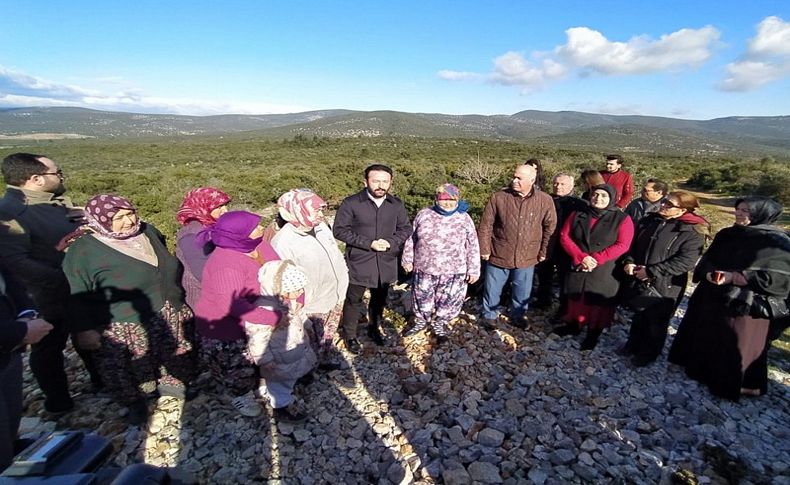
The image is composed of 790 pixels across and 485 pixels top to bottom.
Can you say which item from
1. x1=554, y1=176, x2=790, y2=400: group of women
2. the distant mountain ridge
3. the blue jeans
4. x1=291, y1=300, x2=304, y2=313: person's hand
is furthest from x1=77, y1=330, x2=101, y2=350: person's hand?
the distant mountain ridge

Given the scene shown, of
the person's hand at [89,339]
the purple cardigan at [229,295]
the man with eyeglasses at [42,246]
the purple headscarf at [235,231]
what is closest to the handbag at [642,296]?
the purple cardigan at [229,295]

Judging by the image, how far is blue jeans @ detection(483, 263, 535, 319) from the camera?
4023mm

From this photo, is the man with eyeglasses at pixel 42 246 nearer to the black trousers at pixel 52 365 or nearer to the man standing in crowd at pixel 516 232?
the black trousers at pixel 52 365

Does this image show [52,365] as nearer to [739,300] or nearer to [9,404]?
[9,404]

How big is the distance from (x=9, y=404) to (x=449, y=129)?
112215mm

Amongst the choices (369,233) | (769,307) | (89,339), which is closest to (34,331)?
(89,339)

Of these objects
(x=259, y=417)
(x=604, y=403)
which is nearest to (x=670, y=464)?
(x=604, y=403)

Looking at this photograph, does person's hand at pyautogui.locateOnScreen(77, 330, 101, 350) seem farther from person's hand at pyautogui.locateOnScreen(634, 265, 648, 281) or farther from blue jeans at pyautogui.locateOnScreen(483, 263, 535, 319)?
person's hand at pyautogui.locateOnScreen(634, 265, 648, 281)

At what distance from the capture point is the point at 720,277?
2896 millimetres

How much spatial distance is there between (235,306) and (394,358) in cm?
182

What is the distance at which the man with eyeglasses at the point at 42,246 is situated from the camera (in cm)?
244

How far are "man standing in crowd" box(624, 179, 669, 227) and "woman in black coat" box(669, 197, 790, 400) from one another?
988 millimetres

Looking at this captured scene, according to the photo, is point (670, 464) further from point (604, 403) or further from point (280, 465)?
point (280, 465)

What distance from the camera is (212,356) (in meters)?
2.59
